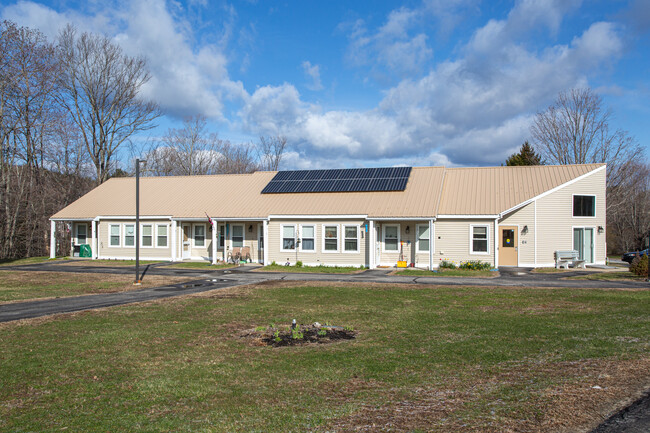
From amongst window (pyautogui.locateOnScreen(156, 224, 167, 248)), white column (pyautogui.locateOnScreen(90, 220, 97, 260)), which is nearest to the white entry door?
window (pyautogui.locateOnScreen(156, 224, 167, 248))

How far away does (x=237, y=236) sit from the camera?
28.6 metres

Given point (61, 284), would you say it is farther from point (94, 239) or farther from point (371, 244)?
point (371, 244)

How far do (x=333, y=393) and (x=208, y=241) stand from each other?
24.7 meters

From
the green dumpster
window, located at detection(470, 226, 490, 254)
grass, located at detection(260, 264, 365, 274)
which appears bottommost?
grass, located at detection(260, 264, 365, 274)

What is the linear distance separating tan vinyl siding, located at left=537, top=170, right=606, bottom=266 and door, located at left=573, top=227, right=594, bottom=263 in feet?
0.83

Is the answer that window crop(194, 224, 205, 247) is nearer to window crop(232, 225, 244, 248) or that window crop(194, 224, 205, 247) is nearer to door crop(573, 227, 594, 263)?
window crop(232, 225, 244, 248)

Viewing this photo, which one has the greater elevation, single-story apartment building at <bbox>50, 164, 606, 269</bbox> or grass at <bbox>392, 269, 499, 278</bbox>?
single-story apartment building at <bbox>50, 164, 606, 269</bbox>

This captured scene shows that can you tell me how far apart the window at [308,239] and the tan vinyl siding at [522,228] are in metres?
10.0

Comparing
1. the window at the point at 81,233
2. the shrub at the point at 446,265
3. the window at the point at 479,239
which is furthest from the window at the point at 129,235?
the window at the point at 479,239

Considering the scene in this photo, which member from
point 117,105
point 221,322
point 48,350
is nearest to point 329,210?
point 221,322

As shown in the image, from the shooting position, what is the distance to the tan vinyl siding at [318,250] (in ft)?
83.0

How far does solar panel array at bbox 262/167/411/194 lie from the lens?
90.7ft

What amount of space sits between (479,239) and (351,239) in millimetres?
6631

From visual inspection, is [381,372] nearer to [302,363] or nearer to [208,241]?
[302,363]
